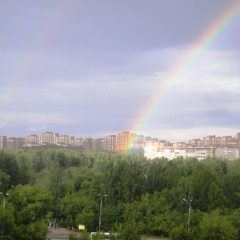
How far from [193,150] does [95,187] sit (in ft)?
225

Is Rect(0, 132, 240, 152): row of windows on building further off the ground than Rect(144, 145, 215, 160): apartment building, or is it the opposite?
Rect(0, 132, 240, 152): row of windows on building

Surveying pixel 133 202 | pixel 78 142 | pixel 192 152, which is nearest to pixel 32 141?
pixel 78 142

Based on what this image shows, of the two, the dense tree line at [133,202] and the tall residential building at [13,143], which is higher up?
the tall residential building at [13,143]

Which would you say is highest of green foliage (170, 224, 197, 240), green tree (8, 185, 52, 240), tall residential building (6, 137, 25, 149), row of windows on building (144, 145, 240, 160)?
tall residential building (6, 137, 25, 149)

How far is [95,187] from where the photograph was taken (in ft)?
121

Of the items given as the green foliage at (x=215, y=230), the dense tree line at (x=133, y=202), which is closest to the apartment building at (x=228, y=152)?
the dense tree line at (x=133, y=202)

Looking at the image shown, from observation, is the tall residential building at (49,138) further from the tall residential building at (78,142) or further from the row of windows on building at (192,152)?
the row of windows on building at (192,152)

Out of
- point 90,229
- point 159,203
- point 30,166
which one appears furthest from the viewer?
point 30,166

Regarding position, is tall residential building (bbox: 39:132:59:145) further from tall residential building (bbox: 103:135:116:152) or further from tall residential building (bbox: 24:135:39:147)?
tall residential building (bbox: 103:135:116:152)

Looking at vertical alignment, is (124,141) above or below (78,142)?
above

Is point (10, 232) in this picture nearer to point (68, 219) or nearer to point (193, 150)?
point (68, 219)

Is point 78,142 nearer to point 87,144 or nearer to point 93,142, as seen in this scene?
point 93,142

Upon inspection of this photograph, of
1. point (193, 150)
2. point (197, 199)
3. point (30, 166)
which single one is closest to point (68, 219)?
point (197, 199)

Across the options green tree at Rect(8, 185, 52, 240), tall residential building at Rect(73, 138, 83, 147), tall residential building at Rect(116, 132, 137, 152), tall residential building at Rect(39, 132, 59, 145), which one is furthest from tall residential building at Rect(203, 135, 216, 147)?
green tree at Rect(8, 185, 52, 240)
